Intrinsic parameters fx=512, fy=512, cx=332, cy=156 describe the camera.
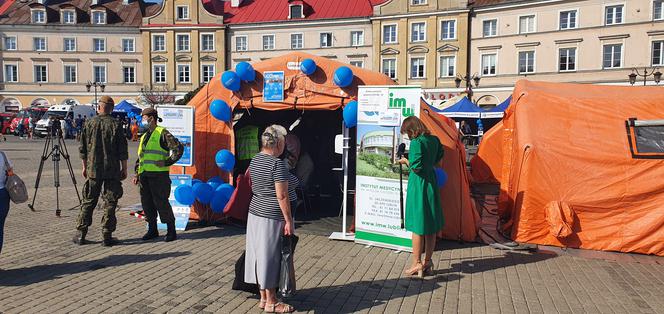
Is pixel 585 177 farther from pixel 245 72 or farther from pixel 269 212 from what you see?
pixel 245 72

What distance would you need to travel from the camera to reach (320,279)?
5.90 metres

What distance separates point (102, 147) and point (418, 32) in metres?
42.8

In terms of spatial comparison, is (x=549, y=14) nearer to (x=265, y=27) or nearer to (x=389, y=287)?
(x=265, y=27)

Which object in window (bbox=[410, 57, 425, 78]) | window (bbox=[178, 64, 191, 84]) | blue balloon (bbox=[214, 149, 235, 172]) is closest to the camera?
blue balloon (bbox=[214, 149, 235, 172])

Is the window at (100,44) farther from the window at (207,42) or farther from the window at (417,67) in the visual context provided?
the window at (417,67)

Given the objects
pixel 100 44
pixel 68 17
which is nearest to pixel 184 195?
pixel 100 44

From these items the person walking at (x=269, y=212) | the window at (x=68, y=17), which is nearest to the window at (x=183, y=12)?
the window at (x=68, y=17)

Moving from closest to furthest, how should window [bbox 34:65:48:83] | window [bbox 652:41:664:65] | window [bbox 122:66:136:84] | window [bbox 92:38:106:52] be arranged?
window [bbox 652:41:664:65] → window [bbox 34:65:48:83] → window [bbox 92:38:106:52] → window [bbox 122:66:136:84]

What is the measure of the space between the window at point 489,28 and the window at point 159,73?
106ft

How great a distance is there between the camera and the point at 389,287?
568cm

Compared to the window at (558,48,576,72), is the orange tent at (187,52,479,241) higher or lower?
lower

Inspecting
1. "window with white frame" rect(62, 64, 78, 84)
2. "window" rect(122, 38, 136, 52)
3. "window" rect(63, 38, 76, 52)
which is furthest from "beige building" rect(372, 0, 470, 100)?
"window with white frame" rect(62, 64, 78, 84)

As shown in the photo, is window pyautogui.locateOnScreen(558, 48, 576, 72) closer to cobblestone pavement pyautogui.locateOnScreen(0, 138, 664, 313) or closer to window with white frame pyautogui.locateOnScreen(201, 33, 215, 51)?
window with white frame pyautogui.locateOnScreen(201, 33, 215, 51)

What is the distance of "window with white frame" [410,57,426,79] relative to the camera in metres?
47.1
